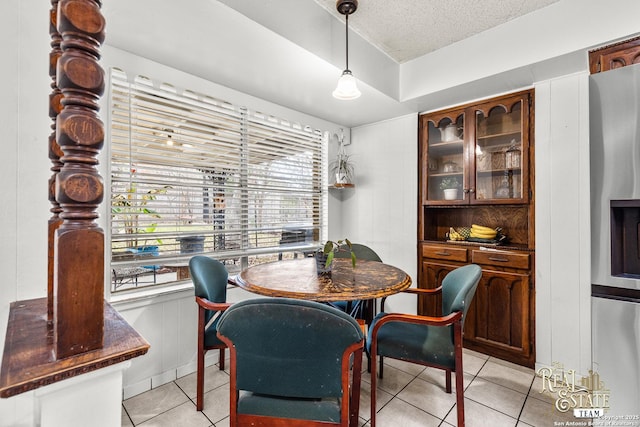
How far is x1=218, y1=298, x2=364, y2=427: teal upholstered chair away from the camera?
1.09 m

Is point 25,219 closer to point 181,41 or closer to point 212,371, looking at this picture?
point 181,41

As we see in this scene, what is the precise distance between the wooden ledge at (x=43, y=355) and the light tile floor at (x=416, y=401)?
50.7 inches

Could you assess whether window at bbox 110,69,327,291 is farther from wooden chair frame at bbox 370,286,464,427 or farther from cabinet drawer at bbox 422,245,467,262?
wooden chair frame at bbox 370,286,464,427

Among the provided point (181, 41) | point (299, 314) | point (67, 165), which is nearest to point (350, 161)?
point (181, 41)

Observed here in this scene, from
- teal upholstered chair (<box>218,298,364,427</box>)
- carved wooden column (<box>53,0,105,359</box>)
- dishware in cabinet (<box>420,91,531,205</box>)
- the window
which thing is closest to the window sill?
the window

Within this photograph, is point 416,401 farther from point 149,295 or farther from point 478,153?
point 478,153

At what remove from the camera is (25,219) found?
1.44 m

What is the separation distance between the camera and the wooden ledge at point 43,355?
2.10 feet

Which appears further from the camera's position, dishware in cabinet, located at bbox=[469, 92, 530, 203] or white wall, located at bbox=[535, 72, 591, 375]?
dishware in cabinet, located at bbox=[469, 92, 530, 203]

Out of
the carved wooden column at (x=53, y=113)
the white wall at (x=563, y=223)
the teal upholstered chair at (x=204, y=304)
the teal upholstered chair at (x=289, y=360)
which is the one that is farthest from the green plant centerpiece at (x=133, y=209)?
the white wall at (x=563, y=223)

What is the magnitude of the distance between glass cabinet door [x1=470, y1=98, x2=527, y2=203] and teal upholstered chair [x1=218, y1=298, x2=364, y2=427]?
223 centimetres

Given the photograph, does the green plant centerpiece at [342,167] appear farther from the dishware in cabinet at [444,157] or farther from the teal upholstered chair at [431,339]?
the teal upholstered chair at [431,339]

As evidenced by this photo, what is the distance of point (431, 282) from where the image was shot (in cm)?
301

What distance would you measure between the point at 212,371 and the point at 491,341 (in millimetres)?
2431
